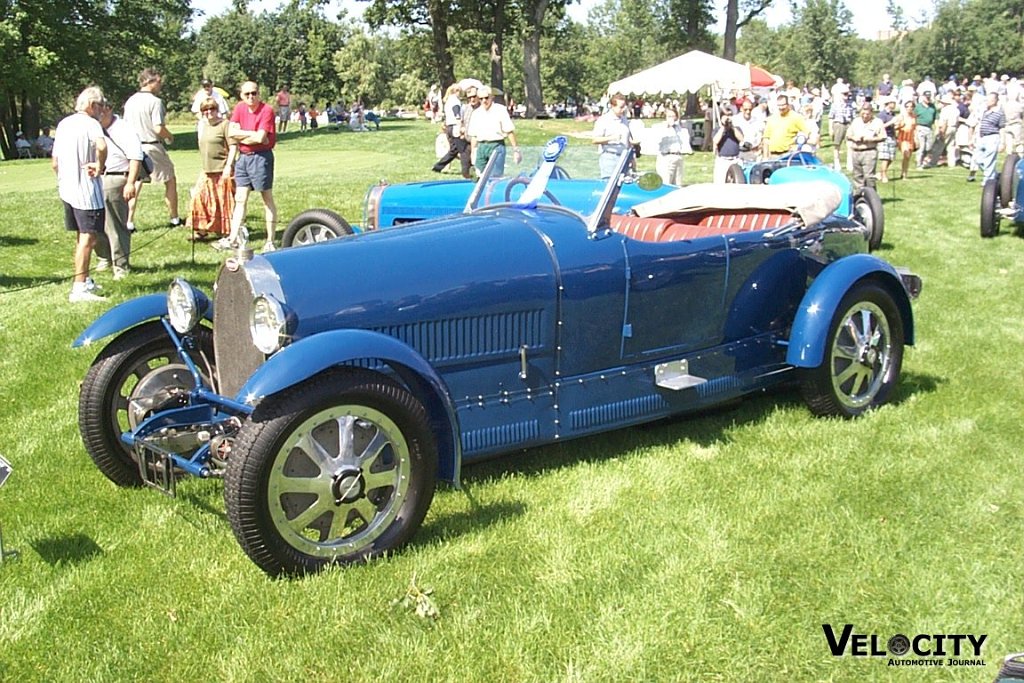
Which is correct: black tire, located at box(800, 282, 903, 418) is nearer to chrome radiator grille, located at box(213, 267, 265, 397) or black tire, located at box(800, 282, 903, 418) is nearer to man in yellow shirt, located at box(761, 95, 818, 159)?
chrome radiator grille, located at box(213, 267, 265, 397)

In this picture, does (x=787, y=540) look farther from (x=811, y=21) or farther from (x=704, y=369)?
(x=811, y=21)

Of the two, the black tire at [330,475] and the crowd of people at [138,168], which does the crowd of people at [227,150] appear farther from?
the black tire at [330,475]

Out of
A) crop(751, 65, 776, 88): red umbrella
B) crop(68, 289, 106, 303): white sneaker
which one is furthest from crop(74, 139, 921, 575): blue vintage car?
crop(751, 65, 776, 88): red umbrella

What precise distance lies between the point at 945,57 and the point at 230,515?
234 feet

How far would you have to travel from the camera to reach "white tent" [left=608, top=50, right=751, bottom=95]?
24.1 m

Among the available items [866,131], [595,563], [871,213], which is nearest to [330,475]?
[595,563]

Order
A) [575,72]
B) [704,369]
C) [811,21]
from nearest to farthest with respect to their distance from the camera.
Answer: [704,369]
[811,21]
[575,72]

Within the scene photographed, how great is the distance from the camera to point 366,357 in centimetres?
360

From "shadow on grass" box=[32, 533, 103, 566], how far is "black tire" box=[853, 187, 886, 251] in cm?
959

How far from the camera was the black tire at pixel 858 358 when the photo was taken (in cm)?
534

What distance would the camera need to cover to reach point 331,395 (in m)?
3.51

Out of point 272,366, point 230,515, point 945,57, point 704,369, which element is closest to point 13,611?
point 230,515

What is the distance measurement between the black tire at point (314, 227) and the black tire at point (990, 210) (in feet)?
27.5

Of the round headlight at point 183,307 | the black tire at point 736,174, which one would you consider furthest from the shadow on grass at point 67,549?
the black tire at point 736,174
